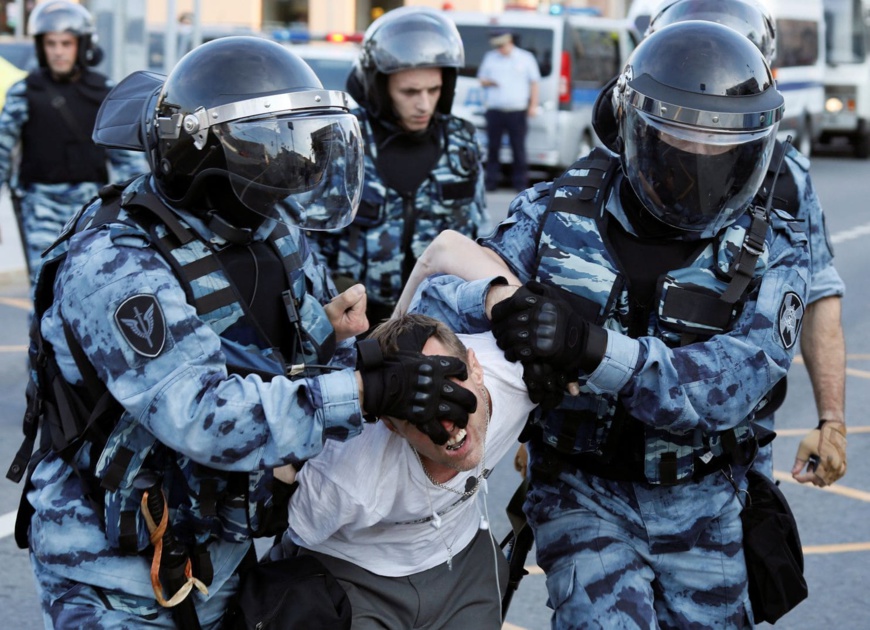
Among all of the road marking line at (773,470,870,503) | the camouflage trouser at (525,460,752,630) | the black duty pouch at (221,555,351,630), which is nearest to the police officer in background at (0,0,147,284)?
the road marking line at (773,470,870,503)

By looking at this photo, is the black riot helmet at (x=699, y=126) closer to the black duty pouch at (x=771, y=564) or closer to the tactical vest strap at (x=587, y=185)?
the tactical vest strap at (x=587, y=185)

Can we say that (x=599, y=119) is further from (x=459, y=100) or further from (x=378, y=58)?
(x=459, y=100)

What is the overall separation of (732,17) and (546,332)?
1.97m

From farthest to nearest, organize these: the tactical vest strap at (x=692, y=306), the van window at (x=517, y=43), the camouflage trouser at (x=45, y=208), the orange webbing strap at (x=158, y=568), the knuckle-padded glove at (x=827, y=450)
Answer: the van window at (x=517, y=43)
the camouflage trouser at (x=45, y=208)
the knuckle-padded glove at (x=827, y=450)
the tactical vest strap at (x=692, y=306)
the orange webbing strap at (x=158, y=568)

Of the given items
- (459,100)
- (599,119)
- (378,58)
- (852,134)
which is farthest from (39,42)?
(852,134)

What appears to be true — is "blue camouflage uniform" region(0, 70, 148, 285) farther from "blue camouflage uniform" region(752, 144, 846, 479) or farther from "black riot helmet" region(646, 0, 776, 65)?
"blue camouflage uniform" region(752, 144, 846, 479)

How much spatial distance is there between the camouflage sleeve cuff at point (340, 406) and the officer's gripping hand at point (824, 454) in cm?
159

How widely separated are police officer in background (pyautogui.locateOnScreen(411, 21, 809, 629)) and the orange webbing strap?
30.7 inches

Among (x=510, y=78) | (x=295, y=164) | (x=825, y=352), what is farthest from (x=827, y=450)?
(x=510, y=78)

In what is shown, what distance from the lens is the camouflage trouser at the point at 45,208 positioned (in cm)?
744

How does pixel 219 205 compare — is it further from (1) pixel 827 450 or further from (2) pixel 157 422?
(1) pixel 827 450

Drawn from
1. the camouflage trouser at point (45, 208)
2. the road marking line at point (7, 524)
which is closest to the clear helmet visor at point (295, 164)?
the road marking line at point (7, 524)

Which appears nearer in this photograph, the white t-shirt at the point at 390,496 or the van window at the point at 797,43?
the white t-shirt at the point at 390,496

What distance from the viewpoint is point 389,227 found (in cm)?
530
